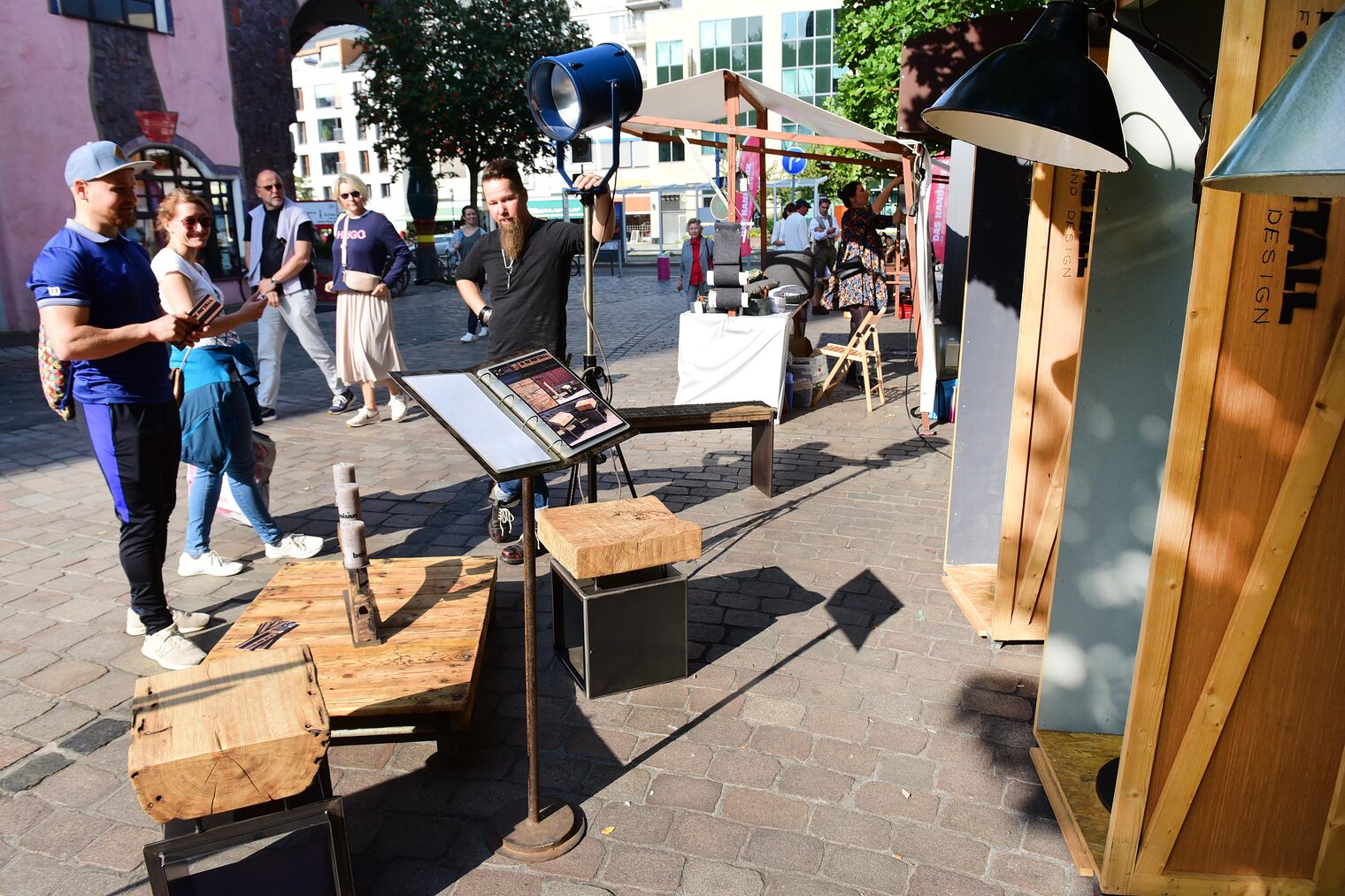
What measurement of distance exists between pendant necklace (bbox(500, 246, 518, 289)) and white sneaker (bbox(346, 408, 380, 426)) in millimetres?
3494

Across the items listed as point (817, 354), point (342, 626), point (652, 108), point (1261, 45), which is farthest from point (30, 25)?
point (1261, 45)

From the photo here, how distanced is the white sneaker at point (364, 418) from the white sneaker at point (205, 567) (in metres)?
3.16

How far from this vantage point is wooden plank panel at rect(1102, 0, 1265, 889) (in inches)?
76.5

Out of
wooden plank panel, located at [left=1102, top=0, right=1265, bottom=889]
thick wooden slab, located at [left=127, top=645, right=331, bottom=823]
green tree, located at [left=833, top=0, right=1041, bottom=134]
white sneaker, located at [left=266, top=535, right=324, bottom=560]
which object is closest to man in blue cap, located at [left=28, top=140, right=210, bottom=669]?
white sneaker, located at [left=266, top=535, right=324, bottom=560]

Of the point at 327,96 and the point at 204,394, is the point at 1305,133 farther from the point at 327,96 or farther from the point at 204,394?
the point at 327,96

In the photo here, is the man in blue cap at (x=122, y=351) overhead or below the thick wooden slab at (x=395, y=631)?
overhead

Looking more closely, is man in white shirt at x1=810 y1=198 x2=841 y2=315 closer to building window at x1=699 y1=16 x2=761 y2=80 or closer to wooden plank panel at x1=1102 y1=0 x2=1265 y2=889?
wooden plank panel at x1=1102 y1=0 x2=1265 y2=889

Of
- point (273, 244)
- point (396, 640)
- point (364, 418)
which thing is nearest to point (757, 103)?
point (273, 244)

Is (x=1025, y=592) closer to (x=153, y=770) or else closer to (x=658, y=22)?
(x=153, y=770)

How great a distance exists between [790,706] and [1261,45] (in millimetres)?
2532

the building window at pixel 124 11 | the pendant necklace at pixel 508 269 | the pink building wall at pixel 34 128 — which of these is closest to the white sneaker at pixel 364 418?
the pendant necklace at pixel 508 269

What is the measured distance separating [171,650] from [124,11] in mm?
14724

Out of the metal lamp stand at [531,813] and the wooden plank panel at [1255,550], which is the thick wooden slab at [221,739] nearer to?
the metal lamp stand at [531,813]

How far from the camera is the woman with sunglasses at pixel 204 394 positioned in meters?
4.18
